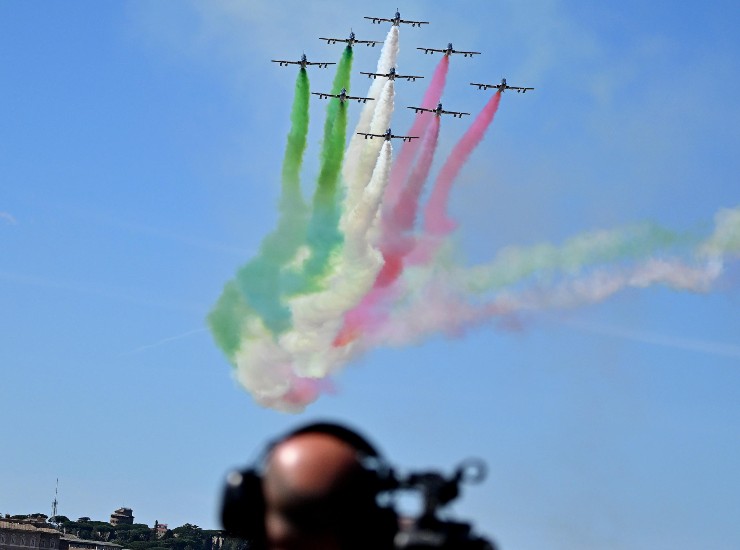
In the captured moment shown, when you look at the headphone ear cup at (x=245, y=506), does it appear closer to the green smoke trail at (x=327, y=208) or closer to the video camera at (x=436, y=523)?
the video camera at (x=436, y=523)

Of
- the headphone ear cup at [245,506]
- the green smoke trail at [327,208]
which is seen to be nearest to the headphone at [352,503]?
the headphone ear cup at [245,506]

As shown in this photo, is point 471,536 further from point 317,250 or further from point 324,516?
point 317,250

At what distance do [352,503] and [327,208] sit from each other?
3814 inches

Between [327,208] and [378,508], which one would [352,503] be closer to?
[378,508]

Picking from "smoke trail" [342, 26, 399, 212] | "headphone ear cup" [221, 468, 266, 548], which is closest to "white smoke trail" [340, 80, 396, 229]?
"smoke trail" [342, 26, 399, 212]

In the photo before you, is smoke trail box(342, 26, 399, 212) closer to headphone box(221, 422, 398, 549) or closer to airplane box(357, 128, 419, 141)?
airplane box(357, 128, 419, 141)

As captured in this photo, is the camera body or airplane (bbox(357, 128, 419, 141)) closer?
the camera body

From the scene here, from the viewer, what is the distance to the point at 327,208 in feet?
335

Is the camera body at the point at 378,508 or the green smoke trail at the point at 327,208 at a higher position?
the green smoke trail at the point at 327,208

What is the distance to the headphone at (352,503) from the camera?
5582 millimetres

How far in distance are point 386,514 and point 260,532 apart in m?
0.52

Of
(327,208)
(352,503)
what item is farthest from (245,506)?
(327,208)

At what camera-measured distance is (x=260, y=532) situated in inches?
229

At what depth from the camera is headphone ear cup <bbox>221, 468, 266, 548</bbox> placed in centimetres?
573
